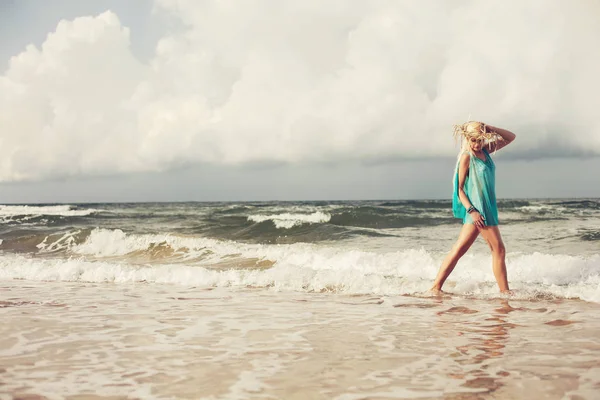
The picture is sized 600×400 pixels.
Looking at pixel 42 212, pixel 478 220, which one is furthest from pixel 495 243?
pixel 42 212

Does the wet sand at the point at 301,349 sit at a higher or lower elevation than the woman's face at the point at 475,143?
lower

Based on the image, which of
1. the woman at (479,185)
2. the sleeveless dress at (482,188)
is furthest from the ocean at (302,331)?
the sleeveless dress at (482,188)

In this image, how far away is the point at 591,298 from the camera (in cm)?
668

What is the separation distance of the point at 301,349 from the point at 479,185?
351 cm

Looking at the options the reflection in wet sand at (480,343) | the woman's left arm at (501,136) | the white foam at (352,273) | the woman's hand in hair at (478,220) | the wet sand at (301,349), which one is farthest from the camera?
the white foam at (352,273)

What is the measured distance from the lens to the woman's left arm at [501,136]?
6.63 m

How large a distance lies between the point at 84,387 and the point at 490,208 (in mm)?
5074

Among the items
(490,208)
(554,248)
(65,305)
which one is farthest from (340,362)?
(554,248)

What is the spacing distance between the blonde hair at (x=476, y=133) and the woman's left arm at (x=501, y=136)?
0.02 m

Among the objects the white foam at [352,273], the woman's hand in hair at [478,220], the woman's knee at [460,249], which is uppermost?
the woman's hand in hair at [478,220]

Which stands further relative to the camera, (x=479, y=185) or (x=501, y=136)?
(x=501, y=136)

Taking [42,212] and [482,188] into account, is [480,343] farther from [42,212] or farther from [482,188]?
[42,212]

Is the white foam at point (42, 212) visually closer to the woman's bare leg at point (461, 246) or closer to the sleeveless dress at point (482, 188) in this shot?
the woman's bare leg at point (461, 246)

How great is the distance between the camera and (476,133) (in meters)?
6.58
